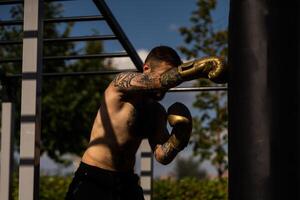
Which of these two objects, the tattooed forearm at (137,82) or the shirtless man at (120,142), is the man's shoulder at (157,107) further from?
the tattooed forearm at (137,82)

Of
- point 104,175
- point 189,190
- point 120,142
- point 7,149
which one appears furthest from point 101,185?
point 189,190

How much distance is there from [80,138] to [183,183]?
1122 centimetres

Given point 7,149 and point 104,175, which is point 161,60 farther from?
point 7,149

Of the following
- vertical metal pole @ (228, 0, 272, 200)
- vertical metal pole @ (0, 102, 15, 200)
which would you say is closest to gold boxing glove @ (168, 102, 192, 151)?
vertical metal pole @ (228, 0, 272, 200)

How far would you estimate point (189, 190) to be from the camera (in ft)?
32.6

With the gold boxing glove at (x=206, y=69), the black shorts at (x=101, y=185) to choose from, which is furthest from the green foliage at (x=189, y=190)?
the gold boxing glove at (x=206, y=69)

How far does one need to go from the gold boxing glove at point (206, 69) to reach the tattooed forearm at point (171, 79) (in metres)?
0.03

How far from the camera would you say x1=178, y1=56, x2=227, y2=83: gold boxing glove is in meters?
2.07

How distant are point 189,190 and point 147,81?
7689 mm

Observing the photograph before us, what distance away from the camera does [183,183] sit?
10.1 m

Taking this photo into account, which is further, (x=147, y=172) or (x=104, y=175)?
(x=147, y=172)

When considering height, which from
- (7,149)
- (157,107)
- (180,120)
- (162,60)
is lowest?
(7,149)

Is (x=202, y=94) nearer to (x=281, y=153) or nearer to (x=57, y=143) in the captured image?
(x=57, y=143)

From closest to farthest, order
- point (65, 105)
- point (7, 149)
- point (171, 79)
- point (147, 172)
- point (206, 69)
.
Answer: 1. point (206, 69)
2. point (171, 79)
3. point (7, 149)
4. point (147, 172)
5. point (65, 105)
